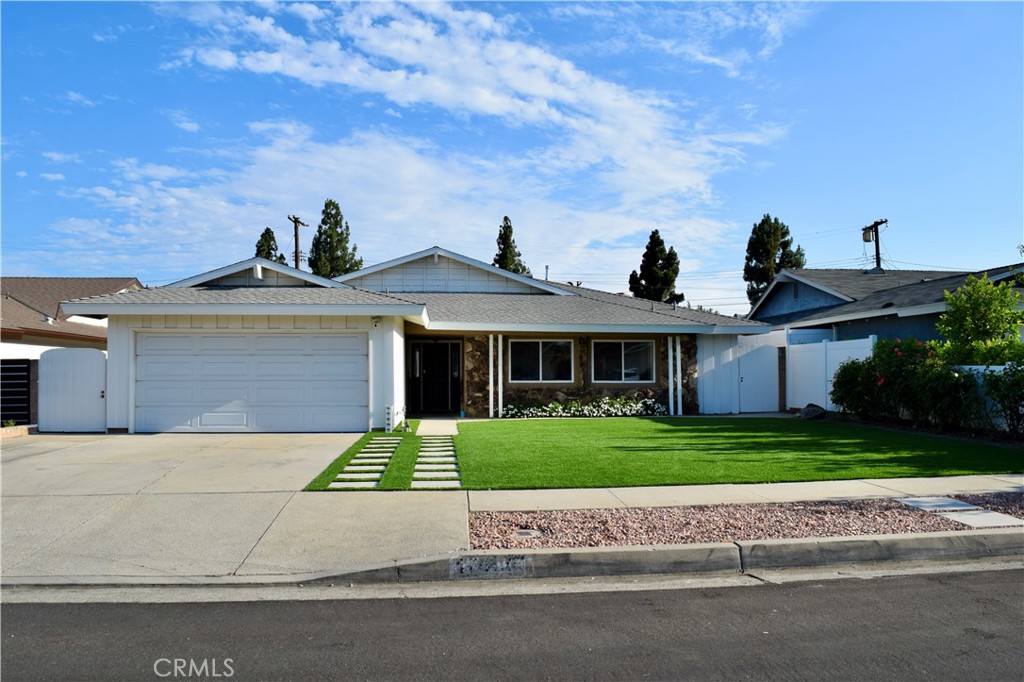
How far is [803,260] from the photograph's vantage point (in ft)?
141

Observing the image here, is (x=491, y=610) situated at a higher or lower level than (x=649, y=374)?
lower

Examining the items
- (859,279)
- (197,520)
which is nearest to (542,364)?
(197,520)

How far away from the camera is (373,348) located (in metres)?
15.0

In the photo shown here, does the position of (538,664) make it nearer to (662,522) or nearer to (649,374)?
(662,522)

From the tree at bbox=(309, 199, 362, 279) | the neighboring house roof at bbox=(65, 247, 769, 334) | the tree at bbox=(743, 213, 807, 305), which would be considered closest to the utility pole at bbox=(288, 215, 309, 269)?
the tree at bbox=(309, 199, 362, 279)

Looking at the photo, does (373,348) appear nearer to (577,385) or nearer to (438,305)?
(438,305)

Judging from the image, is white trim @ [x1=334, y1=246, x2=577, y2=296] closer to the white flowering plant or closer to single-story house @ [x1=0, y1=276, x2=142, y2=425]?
the white flowering plant

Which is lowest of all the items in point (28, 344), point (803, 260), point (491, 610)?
point (491, 610)

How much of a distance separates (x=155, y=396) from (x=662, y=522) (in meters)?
12.0

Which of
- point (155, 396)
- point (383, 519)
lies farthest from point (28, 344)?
point (383, 519)

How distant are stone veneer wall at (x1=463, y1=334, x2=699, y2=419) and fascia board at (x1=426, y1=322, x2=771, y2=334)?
0.69m

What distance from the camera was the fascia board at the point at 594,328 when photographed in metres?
18.1

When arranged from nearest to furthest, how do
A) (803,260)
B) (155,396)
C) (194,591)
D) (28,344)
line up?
(194,591) < (155,396) < (28,344) < (803,260)

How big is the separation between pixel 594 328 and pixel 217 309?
946 cm
